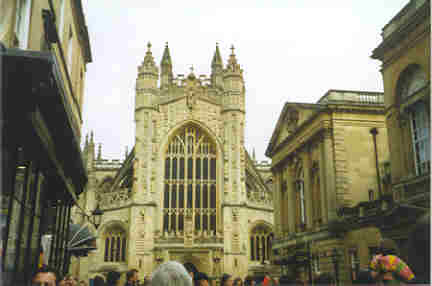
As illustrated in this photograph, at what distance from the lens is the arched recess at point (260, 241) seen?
37.4m

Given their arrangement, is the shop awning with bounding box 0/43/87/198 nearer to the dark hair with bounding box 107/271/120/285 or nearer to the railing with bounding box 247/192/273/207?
the dark hair with bounding box 107/271/120/285

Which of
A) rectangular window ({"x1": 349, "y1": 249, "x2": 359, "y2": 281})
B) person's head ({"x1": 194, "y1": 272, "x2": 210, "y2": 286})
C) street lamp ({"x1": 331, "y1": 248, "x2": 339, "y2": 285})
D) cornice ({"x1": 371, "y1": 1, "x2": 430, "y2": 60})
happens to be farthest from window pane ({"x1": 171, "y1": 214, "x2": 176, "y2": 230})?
person's head ({"x1": 194, "y1": 272, "x2": 210, "y2": 286})

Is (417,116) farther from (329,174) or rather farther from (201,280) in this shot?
(201,280)

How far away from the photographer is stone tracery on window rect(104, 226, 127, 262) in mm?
36844

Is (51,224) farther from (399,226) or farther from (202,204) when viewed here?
(202,204)

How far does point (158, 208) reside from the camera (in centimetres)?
3622

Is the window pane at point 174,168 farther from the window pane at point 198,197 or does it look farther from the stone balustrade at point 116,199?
the stone balustrade at point 116,199

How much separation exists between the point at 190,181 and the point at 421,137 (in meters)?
23.8

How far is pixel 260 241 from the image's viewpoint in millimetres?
37812

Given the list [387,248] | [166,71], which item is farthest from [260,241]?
[387,248]

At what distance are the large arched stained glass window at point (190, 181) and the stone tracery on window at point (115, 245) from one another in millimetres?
3914

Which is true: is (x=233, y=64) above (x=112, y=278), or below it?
above

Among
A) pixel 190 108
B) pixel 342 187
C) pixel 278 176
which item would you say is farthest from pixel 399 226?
pixel 190 108

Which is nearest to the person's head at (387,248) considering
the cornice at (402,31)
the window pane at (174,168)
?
the cornice at (402,31)
